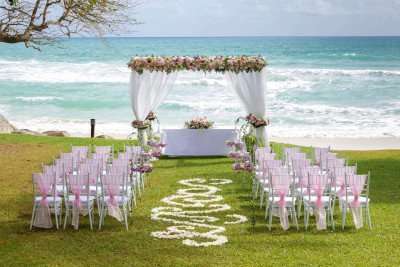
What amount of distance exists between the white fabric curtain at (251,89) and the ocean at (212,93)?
31.0ft

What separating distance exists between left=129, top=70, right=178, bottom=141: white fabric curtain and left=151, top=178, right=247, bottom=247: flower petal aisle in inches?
130

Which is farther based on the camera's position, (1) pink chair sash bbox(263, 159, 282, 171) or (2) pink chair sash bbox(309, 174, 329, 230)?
(1) pink chair sash bbox(263, 159, 282, 171)

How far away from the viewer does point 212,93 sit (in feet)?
115

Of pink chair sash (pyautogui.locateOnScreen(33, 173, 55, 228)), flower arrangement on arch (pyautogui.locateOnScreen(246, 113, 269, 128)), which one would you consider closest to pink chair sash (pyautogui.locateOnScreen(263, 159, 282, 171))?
pink chair sash (pyautogui.locateOnScreen(33, 173, 55, 228))

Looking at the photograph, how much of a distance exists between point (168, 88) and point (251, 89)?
7.56ft

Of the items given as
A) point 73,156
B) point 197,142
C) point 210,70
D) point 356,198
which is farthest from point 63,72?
point 356,198

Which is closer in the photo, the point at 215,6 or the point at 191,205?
the point at 191,205

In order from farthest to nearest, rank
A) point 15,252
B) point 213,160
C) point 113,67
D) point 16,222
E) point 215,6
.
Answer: point 215,6 → point 113,67 → point 213,160 → point 16,222 → point 15,252

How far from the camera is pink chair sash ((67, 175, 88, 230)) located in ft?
25.7

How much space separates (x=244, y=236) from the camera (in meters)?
7.62

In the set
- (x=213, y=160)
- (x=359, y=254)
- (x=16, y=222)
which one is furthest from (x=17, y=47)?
(x=359, y=254)

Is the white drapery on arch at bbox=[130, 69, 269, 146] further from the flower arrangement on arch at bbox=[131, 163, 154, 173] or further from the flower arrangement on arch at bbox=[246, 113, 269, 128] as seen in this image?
the flower arrangement on arch at bbox=[131, 163, 154, 173]

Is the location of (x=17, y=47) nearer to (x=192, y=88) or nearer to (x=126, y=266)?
(x=192, y=88)

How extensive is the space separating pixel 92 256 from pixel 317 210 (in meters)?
3.47
